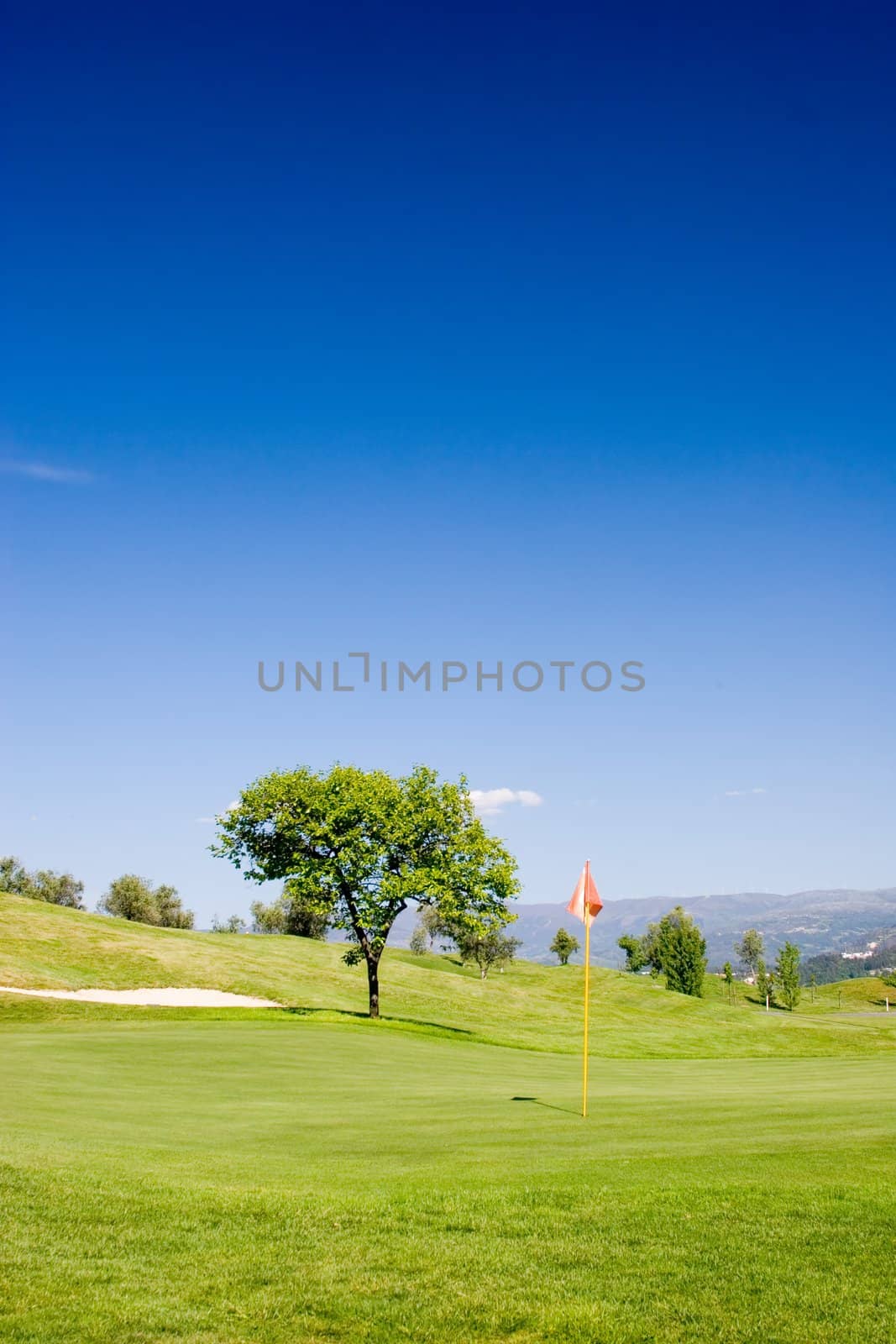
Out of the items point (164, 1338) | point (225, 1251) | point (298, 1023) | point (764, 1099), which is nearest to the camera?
point (164, 1338)

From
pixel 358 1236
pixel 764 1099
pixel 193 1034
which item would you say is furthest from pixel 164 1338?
pixel 193 1034

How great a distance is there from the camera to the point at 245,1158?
15047mm

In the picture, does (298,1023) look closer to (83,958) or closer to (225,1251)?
(83,958)

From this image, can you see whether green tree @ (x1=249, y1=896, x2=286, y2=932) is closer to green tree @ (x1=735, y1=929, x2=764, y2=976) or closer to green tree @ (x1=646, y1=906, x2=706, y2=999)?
green tree @ (x1=646, y1=906, x2=706, y2=999)

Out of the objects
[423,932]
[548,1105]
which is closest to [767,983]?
[423,932]

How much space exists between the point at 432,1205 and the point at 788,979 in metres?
138

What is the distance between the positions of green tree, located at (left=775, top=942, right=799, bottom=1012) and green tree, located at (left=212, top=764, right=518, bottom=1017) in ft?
317

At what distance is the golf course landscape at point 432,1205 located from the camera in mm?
8242

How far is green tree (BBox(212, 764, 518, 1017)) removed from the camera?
162ft

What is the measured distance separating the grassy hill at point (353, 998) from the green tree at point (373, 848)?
5.87 meters

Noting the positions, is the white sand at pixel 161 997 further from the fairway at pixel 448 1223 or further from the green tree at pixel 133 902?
the green tree at pixel 133 902

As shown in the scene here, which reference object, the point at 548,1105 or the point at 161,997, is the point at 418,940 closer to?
the point at 161,997

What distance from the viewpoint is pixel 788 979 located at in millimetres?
136500

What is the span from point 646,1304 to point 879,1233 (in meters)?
3.31
